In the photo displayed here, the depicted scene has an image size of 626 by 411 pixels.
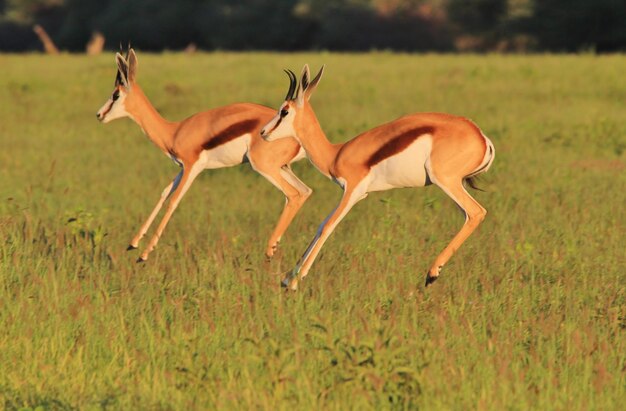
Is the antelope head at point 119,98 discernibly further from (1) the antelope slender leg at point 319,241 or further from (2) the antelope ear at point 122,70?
(1) the antelope slender leg at point 319,241

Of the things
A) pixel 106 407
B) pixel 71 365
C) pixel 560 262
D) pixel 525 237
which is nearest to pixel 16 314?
pixel 71 365

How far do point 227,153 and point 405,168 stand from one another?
68.9 inches

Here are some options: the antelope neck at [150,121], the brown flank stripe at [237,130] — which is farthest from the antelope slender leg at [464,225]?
the antelope neck at [150,121]

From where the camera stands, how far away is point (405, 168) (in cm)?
666

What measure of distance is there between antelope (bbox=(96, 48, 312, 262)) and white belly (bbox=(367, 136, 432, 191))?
1.32 metres

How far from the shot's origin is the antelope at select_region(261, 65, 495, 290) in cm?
664

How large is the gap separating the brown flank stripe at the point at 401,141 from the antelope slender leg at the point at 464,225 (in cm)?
31

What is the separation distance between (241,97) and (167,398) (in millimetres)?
16034

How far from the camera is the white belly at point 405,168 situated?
663 centimetres

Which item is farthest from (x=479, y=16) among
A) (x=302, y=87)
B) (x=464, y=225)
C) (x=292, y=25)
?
(x=464, y=225)

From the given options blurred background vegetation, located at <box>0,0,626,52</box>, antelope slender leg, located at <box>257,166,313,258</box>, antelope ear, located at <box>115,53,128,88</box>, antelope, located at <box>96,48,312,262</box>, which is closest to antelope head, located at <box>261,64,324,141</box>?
antelope, located at <box>96,48,312,262</box>

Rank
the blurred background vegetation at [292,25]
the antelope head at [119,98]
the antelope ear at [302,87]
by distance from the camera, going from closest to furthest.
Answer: the antelope ear at [302,87] → the antelope head at [119,98] → the blurred background vegetation at [292,25]

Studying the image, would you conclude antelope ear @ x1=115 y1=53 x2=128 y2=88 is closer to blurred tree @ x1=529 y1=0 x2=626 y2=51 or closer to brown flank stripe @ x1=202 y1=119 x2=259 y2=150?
brown flank stripe @ x1=202 y1=119 x2=259 y2=150

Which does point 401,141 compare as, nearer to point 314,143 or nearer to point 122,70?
point 314,143
